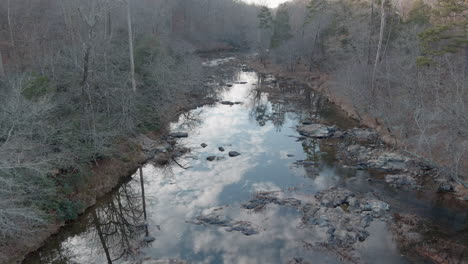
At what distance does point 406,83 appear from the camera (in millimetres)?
22531

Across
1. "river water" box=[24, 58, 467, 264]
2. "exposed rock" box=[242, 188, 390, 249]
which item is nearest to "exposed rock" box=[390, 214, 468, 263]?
"river water" box=[24, 58, 467, 264]

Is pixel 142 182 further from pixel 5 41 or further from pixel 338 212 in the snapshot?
pixel 5 41

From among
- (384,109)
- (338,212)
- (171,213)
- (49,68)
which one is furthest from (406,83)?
(49,68)

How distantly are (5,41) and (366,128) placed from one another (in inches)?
1231

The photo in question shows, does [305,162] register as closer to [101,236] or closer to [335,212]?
[335,212]

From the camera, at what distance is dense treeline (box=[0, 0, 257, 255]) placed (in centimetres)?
1284

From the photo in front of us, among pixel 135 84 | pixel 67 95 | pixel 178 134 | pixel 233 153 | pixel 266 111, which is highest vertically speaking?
pixel 135 84

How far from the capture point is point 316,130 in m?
26.8

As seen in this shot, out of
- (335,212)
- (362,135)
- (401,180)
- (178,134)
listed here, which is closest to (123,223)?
(335,212)

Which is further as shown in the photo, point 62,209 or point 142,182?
point 142,182

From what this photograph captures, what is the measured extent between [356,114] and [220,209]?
61.1ft

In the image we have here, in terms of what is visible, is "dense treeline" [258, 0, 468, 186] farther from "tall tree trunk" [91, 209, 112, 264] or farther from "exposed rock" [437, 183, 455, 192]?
"tall tree trunk" [91, 209, 112, 264]

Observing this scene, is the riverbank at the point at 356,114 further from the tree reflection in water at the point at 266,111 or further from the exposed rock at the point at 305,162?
the tree reflection in water at the point at 266,111

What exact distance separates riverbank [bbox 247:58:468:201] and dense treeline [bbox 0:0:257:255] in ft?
46.0
